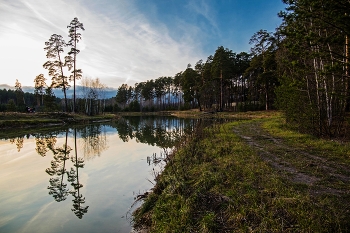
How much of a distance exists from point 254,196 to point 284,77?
13.4m

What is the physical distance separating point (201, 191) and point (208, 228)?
1.44 meters

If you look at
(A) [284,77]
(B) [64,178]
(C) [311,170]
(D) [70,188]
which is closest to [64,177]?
(B) [64,178]

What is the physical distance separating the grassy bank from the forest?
256 centimetres

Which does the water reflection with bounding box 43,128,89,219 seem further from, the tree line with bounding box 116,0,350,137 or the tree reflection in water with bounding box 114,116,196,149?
the tree line with bounding box 116,0,350,137

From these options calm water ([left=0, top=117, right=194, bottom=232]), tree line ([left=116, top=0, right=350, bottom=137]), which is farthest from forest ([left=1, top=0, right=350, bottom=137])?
calm water ([left=0, top=117, right=194, bottom=232])

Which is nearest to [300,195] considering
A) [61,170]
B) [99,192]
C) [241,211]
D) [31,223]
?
[241,211]

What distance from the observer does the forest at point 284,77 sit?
21.9 feet

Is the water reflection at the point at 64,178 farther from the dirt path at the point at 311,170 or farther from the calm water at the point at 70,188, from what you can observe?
the dirt path at the point at 311,170

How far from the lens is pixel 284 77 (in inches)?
605

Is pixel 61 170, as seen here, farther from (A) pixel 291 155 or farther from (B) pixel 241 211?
(A) pixel 291 155

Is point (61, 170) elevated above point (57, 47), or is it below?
below

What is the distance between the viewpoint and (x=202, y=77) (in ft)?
196

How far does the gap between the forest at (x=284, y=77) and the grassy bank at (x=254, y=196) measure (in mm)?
2558

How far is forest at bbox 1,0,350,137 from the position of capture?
6688 millimetres
